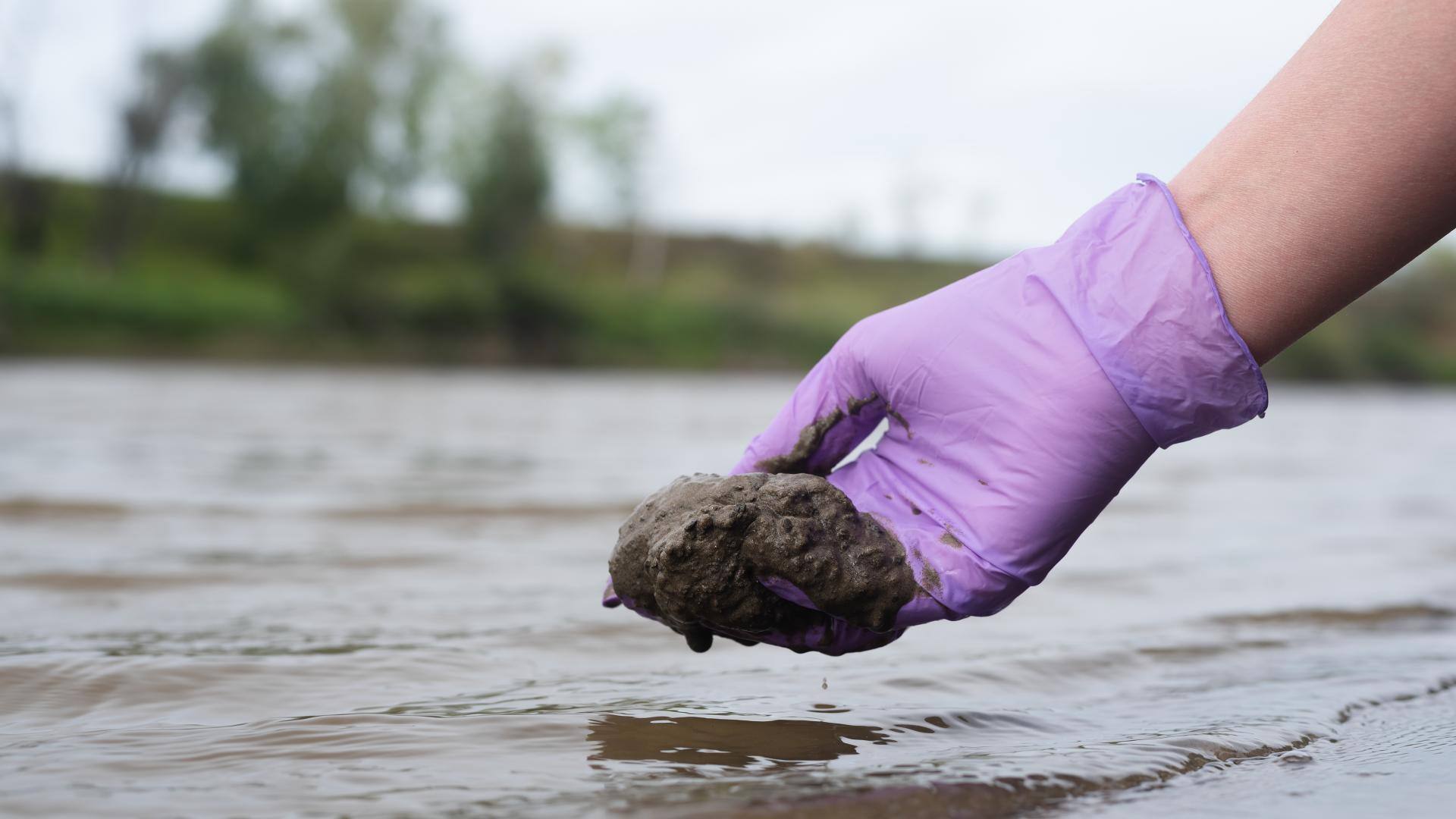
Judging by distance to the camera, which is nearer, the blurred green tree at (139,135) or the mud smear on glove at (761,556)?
the mud smear on glove at (761,556)

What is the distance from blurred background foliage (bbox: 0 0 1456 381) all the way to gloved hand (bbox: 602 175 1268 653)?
3582 cm

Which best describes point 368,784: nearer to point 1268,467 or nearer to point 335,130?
point 1268,467

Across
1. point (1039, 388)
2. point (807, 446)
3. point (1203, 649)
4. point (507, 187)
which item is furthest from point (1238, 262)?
point (507, 187)

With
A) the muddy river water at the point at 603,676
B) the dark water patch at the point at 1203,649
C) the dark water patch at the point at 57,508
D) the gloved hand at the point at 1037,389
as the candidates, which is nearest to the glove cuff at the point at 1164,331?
the gloved hand at the point at 1037,389

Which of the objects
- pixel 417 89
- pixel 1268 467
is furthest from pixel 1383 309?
pixel 1268 467

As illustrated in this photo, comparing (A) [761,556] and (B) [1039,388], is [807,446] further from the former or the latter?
(B) [1039,388]

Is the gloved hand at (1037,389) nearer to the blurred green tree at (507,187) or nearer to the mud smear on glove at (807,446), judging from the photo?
the mud smear on glove at (807,446)

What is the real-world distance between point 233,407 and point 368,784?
12109 mm

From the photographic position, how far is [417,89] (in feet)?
180

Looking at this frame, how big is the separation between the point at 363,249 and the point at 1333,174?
42567mm

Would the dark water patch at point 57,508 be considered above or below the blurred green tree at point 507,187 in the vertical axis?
below

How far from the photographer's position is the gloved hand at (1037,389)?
178 cm

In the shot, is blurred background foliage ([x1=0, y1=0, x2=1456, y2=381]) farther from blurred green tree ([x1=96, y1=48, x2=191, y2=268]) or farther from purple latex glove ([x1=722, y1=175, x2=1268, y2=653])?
purple latex glove ([x1=722, y1=175, x2=1268, y2=653])

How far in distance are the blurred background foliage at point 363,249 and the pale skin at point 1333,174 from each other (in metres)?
36.2
